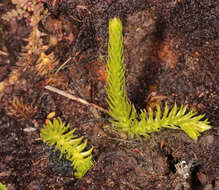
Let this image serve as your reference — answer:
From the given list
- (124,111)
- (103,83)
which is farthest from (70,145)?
(103,83)

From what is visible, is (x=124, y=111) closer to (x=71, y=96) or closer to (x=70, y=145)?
(x=70, y=145)

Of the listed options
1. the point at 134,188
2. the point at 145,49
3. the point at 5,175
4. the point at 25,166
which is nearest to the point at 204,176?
the point at 134,188

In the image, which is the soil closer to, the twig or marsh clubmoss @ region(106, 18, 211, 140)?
the twig

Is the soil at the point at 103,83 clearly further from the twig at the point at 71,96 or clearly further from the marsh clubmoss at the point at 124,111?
the marsh clubmoss at the point at 124,111

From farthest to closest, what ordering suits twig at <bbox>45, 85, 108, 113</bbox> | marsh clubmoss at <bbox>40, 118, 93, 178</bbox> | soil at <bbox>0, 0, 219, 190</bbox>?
twig at <bbox>45, 85, 108, 113</bbox> < soil at <bbox>0, 0, 219, 190</bbox> < marsh clubmoss at <bbox>40, 118, 93, 178</bbox>

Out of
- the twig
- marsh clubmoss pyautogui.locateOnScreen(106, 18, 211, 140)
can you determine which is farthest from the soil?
marsh clubmoss pyautogui.locateOnScreen(106, 18, 211, 140)

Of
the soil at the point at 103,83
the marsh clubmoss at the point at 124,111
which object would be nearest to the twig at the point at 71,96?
the soil at the point at 103,83

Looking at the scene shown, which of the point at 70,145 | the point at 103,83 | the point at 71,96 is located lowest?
the point at 70,145
